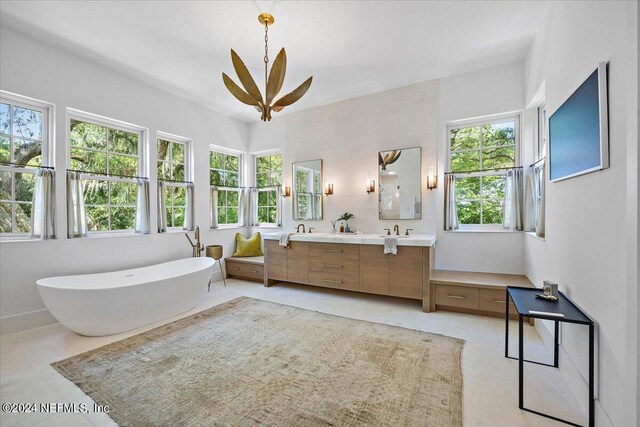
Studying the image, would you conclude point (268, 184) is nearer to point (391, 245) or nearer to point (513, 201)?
point (391, 245)

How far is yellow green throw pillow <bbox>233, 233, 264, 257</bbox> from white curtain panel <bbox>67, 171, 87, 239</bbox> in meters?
2.46

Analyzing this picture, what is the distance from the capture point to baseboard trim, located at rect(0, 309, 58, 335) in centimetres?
295

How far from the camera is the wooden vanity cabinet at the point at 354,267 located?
3564 millimetres

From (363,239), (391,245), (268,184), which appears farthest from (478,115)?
(268,184)

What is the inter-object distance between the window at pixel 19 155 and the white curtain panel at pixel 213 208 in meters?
2.30

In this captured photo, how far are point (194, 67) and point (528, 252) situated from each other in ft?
16.6

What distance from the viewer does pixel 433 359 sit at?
238 cm

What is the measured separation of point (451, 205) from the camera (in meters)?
4.07

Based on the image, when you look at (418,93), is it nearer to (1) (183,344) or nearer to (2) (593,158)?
(2) (593,158)

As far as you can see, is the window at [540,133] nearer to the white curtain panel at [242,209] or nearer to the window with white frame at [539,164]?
the window with white frame at [539,164]

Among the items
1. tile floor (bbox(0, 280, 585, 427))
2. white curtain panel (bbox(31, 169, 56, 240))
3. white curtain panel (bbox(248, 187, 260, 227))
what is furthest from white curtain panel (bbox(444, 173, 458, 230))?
white curtain panel (bbox(31, 169, 56, 240))

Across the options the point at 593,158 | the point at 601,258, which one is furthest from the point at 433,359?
the point at 593,158

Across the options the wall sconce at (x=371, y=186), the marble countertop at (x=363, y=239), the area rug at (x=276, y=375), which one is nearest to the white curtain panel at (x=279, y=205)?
the marble countertop at (x=363, y=239)

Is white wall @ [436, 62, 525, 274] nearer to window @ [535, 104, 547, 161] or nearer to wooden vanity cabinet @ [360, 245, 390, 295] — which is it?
window @ [535, 104, 547, 161]
